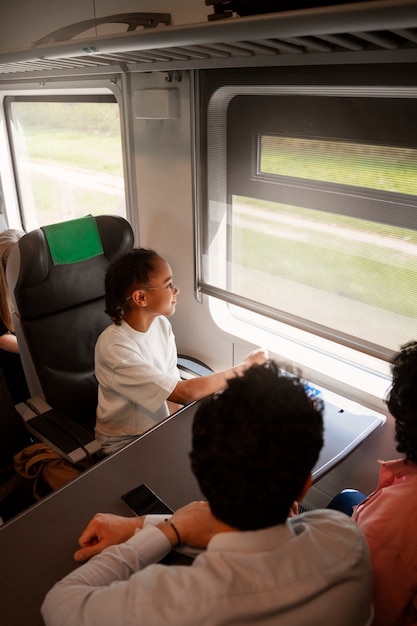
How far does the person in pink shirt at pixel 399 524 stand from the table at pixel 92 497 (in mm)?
340

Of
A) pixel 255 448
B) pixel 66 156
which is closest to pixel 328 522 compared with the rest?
pixel 255 448

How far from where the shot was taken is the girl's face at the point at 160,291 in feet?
6.09

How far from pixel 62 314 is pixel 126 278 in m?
0.52

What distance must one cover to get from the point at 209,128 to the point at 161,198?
0.49 m

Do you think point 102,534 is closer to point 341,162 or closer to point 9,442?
point 9,442

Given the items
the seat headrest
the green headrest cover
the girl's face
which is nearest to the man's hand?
the girl's face

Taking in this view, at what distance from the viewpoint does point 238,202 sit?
225 centimetres

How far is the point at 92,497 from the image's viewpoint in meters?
1.41

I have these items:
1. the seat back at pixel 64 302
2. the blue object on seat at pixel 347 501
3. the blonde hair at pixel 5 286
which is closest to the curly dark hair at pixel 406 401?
the blue object on seat at pixel 347 501

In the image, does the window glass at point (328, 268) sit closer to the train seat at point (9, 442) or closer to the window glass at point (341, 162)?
the window glass at point (341, 162)

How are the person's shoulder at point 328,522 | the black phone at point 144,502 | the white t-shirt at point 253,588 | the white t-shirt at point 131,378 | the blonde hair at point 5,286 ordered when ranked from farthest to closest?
the blonde hair at point 5,286
the white t-shirt at point 131,378
the black phone at point 144,502
the person's shoulder at point 328,522
the white t-shirt at point 253,588

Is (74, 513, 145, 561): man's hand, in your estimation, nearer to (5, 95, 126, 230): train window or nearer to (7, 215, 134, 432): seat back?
(7, 215, 134, 432): seat back

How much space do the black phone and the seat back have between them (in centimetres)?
75

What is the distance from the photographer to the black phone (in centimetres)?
138
